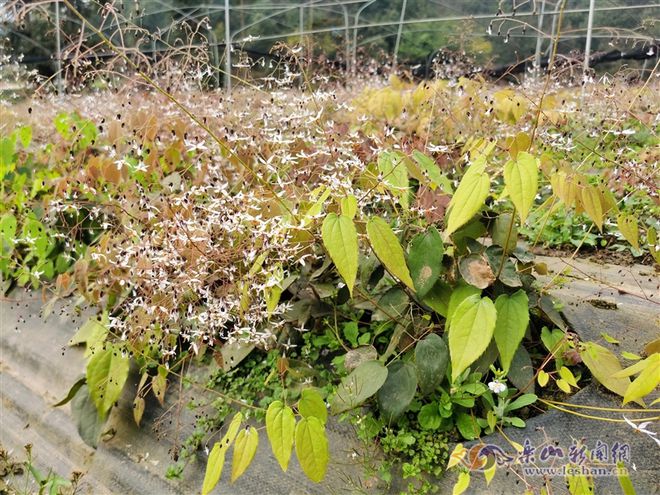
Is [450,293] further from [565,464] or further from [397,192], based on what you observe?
[565,464]

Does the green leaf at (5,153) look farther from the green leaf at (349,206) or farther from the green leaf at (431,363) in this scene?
the green leaf at (431,363)

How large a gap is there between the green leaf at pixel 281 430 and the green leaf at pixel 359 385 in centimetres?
26

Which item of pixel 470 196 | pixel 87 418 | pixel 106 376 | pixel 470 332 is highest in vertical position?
pixel 470 196

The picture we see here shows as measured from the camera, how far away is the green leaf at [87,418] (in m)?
2.00

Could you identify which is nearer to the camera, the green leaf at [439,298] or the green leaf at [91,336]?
the green leaf at [439,298]

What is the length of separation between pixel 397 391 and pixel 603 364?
549 millimetres

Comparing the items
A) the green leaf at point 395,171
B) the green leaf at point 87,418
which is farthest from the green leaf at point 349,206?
the green leaf at point 87,418

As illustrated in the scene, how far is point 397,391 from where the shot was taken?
1.51 m

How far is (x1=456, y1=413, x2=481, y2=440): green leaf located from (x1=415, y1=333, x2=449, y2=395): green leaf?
0.14 m

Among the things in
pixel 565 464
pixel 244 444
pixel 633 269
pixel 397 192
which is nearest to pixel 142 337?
pixel 244 444

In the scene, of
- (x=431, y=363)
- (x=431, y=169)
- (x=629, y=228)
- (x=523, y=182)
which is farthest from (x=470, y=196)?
(x=629, y=228)

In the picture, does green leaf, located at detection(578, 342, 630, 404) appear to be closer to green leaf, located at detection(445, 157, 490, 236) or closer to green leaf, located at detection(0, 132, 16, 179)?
green leaf, located at detection(445, 157, 490, 236)

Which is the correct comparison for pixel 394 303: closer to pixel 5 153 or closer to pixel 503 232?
pixel 503 232

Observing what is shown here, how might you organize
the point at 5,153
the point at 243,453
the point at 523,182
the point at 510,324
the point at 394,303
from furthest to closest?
the point at 5,153, the point at 394,303, the point at 510,324, the point at 243,453, the point at 523,182
